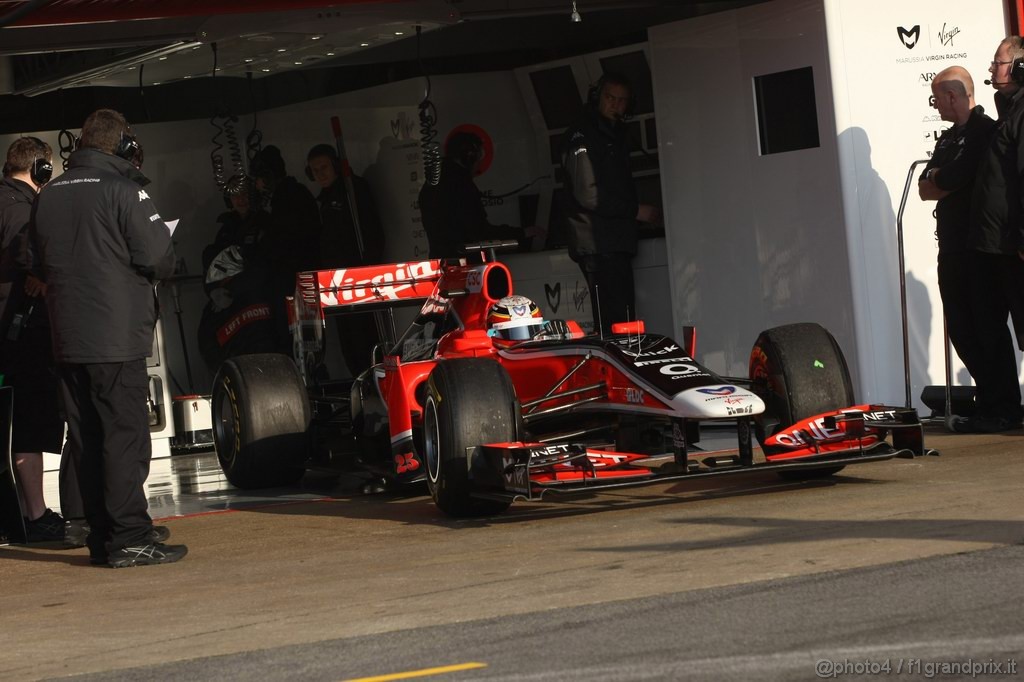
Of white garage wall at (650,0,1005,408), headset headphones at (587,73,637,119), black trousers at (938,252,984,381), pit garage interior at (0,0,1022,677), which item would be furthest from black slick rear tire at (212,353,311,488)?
black trousers at (938,252,984,381)

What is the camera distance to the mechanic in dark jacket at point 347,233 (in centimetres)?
1407

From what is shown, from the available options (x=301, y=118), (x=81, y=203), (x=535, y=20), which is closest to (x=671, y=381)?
(x=81, y=203)

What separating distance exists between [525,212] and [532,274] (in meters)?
1.30

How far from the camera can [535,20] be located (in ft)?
44.4

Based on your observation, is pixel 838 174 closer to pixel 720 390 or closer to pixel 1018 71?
pixel 1018 71

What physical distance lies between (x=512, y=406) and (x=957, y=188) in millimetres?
3625

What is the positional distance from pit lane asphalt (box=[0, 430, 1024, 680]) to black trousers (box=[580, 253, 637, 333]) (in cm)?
354

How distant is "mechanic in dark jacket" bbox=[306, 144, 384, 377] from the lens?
554 inches

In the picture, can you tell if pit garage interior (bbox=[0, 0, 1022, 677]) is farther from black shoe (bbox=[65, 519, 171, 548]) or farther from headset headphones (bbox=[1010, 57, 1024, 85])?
headset headphones (bbox=[1010, 57, 1024, 85])

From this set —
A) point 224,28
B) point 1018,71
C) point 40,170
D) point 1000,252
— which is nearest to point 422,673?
point 40,170

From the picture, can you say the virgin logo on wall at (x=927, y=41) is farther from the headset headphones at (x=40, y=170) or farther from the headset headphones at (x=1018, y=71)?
the headset headphones at (x=40, y=170)

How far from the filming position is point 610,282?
1174cm

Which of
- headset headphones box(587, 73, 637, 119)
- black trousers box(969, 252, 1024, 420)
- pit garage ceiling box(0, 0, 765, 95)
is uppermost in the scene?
pit garage ceiling box(0, 0, 765, 95)

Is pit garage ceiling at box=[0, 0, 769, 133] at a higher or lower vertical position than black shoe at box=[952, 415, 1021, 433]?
higher
